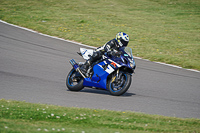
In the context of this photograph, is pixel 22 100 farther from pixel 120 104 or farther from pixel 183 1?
pixel 183 1

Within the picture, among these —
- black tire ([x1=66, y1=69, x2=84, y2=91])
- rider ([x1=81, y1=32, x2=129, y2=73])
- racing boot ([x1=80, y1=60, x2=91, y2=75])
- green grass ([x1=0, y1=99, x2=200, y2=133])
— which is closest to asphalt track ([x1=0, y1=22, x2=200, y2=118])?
black tire ([x1=66, y1=69, x2=84, y2=91])

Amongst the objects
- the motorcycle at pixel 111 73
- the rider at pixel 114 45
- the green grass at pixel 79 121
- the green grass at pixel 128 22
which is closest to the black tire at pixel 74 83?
the motorcycle at pixel 111 73

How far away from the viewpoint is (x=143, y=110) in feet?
25.1

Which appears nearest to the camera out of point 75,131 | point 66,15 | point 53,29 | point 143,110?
point 75,131

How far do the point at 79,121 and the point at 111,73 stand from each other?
3250 millimetres

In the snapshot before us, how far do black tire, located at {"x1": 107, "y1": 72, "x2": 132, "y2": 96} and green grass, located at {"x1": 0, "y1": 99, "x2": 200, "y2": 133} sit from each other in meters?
1.56

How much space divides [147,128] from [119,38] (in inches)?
146

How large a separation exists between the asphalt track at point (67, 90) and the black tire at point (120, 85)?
0.21 m

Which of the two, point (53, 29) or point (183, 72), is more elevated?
point (53, 29)

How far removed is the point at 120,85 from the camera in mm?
8750

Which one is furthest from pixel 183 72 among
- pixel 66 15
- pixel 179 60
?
pixel 66 15

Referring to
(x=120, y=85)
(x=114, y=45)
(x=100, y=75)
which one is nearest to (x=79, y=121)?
(x=120, y=85)

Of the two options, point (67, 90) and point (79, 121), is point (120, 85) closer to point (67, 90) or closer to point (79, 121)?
point (67, 90)

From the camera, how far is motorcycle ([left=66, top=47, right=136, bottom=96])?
8.62 metres
